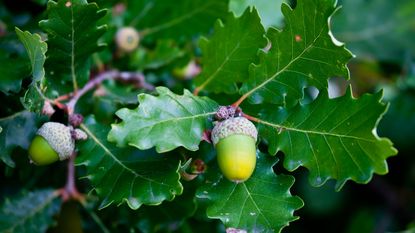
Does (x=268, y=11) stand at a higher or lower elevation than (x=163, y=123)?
lower

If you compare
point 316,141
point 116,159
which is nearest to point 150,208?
point 116,159

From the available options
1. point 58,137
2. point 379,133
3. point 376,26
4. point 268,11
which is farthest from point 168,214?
point 376,26

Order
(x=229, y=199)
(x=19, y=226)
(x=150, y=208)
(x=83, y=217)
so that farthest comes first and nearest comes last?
(x=83, y=217), (x=19, y=226), (x=150, y=208), (x=229, y=199)

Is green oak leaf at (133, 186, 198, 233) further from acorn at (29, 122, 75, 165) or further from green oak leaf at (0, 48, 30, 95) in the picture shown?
green oak leaf at (0, 48, 30, 95)

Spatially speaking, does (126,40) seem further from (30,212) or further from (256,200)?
(256,200)

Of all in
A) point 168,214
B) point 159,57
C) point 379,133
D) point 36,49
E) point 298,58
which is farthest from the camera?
point 379,133

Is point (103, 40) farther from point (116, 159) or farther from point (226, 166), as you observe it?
point (226, 166)

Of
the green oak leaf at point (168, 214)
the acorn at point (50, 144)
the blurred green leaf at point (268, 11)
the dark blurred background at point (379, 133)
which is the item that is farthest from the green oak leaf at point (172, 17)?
the dark blurred background at point (379, 133)
